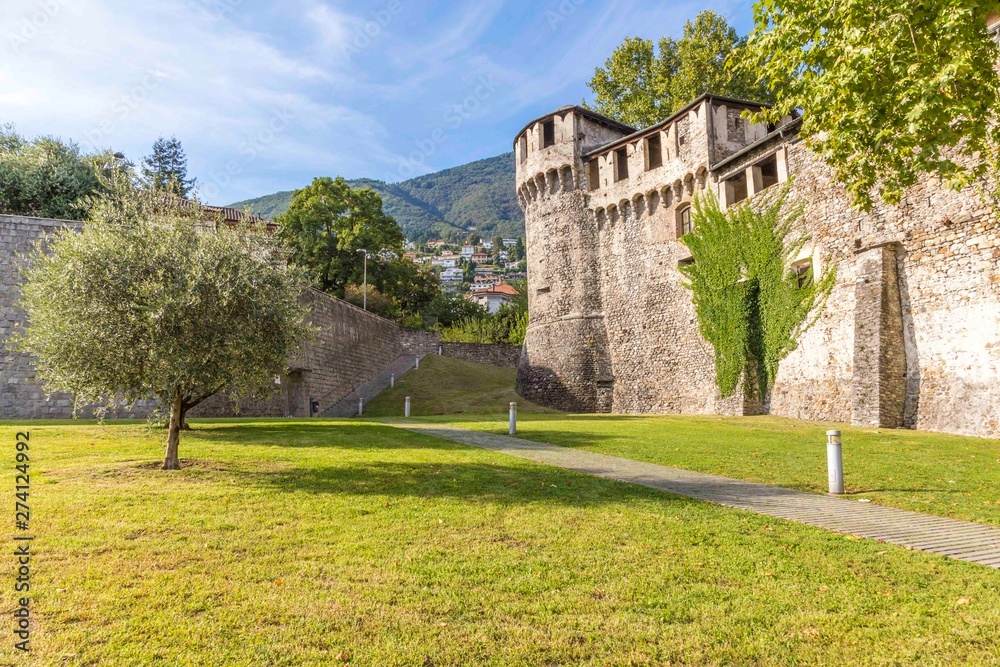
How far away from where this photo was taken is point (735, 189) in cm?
2562

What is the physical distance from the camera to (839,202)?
19.6m

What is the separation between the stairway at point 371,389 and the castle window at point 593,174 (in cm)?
1691

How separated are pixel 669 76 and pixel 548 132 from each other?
9.46m

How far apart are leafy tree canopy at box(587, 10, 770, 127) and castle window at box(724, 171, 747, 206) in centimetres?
890

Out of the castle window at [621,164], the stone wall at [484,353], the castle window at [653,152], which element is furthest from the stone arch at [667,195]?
the stone wall at [484,353]

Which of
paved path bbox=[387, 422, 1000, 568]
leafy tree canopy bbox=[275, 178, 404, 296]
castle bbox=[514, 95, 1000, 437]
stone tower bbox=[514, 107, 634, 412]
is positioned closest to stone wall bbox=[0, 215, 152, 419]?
paved path bbox=[387, 422, 1000, 568]

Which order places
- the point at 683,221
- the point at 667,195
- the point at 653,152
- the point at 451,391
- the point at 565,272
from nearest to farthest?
the point at 683,221 < the point at 667,195 < the point at 653,152 < the point at 565,272 < the point at 451,391

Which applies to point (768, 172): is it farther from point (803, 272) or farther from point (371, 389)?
point (371, 389)

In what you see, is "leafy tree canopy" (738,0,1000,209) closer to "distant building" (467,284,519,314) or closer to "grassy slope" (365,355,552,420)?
"grassy slope" (365,355,552,420)

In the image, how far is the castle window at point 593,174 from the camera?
104 feet

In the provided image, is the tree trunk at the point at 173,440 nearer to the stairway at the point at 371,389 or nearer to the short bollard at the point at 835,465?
the short bollard at the point at 835,465

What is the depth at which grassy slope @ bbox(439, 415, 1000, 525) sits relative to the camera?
24.5 feet

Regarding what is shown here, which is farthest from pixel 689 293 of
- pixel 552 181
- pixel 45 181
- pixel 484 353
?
pixel 45 181

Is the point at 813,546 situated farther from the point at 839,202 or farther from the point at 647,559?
the point at 839,202
